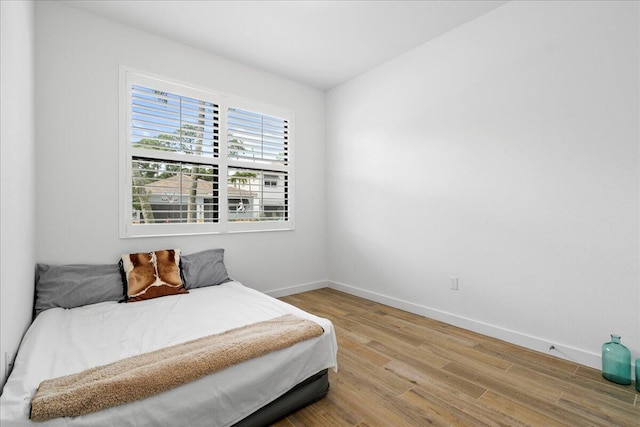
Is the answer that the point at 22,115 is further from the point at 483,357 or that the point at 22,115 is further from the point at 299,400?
the point at 483,357

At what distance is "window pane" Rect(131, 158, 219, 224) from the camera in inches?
112

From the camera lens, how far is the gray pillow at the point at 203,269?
2.90 meters

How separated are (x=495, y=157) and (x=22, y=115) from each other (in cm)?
336

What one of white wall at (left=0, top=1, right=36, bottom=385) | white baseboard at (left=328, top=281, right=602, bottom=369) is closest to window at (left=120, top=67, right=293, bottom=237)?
white wall at (left=0, top=1, right=36, bottom=385)

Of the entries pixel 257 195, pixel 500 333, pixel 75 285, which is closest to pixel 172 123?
pixel 257 195

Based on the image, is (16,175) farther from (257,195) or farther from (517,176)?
(517,176)

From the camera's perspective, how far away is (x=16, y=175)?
5.31 ft

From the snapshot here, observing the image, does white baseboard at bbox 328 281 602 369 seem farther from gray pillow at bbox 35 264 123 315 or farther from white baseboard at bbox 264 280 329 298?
gray pillow at bbox 35 264 123 315

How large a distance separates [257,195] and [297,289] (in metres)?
1.32

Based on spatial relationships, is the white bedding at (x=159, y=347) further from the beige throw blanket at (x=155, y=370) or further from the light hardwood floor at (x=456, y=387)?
the light hardwood floor at (x=456, y=387)

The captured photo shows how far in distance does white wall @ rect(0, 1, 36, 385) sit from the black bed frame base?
113cm

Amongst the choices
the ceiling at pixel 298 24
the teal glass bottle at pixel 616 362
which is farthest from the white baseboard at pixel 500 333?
the ceiling at pixel 298 24

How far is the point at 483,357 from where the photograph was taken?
7.32ft

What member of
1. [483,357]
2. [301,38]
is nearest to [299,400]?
[483,357]
